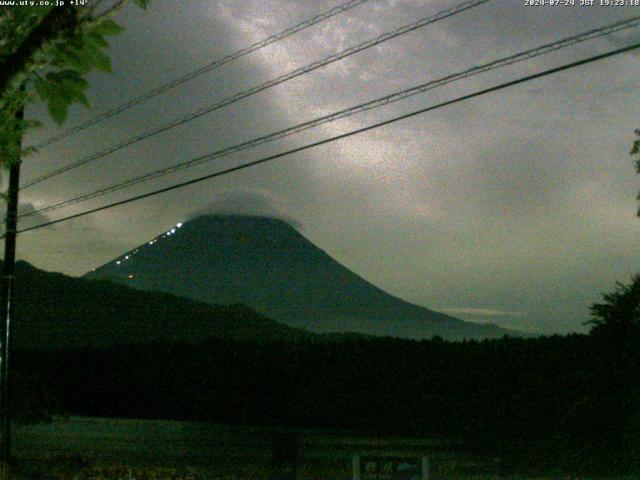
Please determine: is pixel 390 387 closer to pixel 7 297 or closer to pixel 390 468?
pixel 7 297

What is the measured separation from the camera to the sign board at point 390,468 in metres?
7.64

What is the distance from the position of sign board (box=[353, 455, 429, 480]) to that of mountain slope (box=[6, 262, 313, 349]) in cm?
4847

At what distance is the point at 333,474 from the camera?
15.5 m

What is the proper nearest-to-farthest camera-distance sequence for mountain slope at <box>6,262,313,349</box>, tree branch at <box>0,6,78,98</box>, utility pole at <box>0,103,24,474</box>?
tree branch at <box>0,6,78,98</box> → utility pole at <box>0,103,24,474</box> → mountain slope at <box>6,262,313,349</box>

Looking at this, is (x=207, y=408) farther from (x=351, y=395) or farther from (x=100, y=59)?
(x=100, y=59)

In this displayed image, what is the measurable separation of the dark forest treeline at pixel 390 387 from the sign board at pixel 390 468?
33.9 feet

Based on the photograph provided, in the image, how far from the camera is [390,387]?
24.2m

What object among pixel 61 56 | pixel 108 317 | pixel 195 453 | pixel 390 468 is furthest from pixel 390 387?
pixel 108 317

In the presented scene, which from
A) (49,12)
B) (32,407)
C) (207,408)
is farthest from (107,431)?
(49,12)

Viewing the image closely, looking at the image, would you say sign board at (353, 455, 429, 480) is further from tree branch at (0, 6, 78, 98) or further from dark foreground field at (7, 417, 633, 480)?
tree branch at (0, 6, 78, 98)

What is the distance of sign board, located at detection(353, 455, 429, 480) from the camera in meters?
7.64

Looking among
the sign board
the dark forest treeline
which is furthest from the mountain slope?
the sign board

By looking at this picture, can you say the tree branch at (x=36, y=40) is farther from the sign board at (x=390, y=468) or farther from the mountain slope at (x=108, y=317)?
the mountain slope at (x=108, y=317)

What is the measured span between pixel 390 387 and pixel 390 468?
1664 cm
